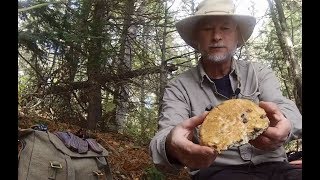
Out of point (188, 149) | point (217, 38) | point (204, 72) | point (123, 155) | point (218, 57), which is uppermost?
point (217, 38)

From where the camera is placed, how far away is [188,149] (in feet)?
5.79

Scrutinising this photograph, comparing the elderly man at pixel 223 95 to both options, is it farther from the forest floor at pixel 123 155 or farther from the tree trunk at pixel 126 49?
the tree trunk at pixel 126 49

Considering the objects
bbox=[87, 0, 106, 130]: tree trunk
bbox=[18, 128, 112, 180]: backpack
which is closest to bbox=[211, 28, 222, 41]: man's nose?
bbox=[18, 128, 112, 180]: backpack

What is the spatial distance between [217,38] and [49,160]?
1.56 metres

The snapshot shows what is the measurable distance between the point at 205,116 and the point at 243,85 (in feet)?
2.64

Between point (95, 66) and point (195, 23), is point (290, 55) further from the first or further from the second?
point (95, 66)

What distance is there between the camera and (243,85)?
2.67m

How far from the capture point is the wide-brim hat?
2.68 metres

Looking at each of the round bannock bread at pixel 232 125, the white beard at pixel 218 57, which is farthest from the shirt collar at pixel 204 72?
the round bannock bread at pixel 232 125

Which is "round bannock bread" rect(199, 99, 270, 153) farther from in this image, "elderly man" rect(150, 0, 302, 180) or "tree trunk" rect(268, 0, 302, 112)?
"tree trunk" rect(268, 0, 302, 112)

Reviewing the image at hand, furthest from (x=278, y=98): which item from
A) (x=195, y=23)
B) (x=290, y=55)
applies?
(x=290, y=55)

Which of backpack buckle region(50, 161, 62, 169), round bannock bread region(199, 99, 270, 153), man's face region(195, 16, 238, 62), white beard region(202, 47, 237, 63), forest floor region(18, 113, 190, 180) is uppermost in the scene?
man's face region(195, 16, 238, 62)

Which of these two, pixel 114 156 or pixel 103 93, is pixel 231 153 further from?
pixel 103 93
